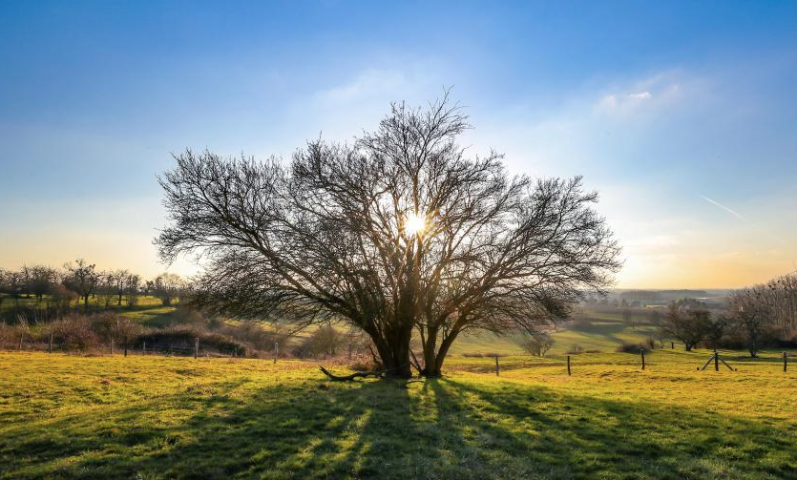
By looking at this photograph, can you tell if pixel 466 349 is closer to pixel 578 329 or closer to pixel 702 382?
pixel 578 329

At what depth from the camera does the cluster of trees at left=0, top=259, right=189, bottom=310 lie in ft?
279

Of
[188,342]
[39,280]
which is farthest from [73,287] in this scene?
[188,342]

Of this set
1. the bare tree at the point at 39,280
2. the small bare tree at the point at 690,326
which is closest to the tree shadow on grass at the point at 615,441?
the small bare tree at the point at 690,326

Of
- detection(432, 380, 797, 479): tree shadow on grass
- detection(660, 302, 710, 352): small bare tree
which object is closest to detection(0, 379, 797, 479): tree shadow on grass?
detection(432, 380, 797, 479): tree shadow on grass

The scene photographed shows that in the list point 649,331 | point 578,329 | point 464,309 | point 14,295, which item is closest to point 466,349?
point 578,329

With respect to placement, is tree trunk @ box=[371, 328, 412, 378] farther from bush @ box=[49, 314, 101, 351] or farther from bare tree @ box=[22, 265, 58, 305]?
bare tree @ box=[22, 265, 58, 305]

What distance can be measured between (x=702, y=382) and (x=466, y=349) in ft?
209

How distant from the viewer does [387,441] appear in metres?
9.91

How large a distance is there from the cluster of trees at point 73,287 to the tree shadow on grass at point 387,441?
74460 millimetres

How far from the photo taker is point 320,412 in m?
12.9

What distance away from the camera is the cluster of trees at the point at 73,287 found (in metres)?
84.9

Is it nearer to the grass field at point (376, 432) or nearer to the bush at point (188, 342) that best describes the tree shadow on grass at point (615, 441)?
the grass field at point (376, 432)

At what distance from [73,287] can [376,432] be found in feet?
336

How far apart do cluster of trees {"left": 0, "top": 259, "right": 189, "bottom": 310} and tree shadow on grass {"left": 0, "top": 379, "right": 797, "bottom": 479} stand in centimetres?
7446
